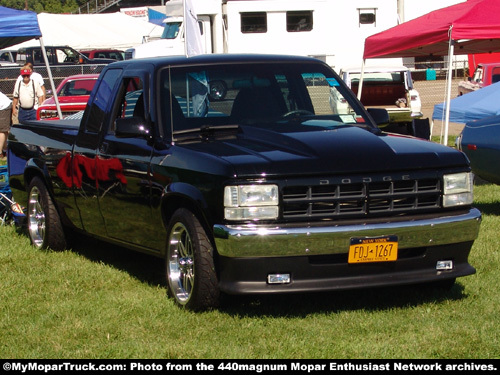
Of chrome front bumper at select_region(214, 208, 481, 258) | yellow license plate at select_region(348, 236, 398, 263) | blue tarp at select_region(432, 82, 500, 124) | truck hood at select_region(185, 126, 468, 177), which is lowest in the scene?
blue tarp at select_region(432, 82, 500, 124)

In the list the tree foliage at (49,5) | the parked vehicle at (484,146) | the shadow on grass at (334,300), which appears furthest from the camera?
the tree foliage at (49,5)

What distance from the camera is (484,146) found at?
9.60 meters

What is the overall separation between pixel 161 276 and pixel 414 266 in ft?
7.80

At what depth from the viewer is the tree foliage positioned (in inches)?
3501

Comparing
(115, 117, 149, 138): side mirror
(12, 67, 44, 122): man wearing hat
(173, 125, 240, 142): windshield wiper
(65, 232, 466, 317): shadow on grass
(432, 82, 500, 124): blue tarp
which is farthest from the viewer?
(12, 67, 44, 122): man wearing hat

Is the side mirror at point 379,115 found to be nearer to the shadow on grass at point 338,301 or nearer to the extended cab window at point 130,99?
the shadow on grass at point 338,301

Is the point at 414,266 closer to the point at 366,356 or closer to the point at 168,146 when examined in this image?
the point at 366,356

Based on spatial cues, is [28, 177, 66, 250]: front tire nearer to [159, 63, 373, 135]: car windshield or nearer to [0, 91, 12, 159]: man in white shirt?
[159, 63, 373, 135]: car windshield

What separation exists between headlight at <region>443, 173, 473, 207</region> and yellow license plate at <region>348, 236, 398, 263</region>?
52 centimetres

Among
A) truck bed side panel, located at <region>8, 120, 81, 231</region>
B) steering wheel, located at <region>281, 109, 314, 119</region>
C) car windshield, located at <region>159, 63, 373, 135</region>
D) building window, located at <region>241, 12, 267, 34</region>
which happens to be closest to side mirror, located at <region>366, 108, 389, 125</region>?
car windshield, located at <region>159, 63, 373, 135</region>

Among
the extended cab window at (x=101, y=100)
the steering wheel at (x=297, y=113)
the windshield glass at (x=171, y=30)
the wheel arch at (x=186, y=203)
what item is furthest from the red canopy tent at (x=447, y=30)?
the windshield glass at (x=171, y=30)

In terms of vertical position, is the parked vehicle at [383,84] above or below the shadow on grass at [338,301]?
below

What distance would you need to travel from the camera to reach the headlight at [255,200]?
5324mm

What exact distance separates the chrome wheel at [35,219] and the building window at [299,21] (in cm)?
3110
